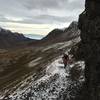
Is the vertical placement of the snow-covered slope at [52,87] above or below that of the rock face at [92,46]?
below

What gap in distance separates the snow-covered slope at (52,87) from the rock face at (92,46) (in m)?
6.24

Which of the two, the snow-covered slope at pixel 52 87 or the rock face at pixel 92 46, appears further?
the snow-covered slope at pixel 52 87

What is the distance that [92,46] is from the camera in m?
50.5

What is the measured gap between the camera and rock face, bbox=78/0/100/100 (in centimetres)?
4856

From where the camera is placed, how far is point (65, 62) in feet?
216

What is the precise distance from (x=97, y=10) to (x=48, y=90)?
20.7m

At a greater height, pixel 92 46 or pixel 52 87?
pixel 92 46

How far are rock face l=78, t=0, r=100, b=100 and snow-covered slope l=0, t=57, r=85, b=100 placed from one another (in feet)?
20.5

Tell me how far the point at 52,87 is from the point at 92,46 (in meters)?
15.0

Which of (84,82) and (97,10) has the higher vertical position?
(97,10)

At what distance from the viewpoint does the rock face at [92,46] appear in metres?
48.6

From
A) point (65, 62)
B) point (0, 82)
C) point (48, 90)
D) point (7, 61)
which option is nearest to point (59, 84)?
point (48, 90)

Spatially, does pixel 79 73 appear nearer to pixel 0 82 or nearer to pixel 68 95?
pixel 68 95

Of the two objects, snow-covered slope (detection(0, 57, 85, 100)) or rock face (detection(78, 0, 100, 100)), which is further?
snow-covered slope (detection(0, 57, 85, 100))
